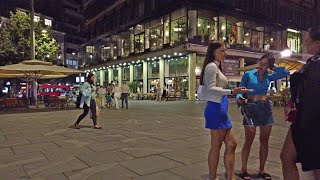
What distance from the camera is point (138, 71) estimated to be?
4000 cm

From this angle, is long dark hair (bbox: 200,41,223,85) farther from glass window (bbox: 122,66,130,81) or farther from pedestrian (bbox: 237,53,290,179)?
glass window (bbox: 122,66,130,81)

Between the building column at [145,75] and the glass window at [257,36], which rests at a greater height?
the glass window at [257,36]

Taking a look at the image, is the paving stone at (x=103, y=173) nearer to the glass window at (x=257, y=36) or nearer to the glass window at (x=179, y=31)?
the glass window at (x=179, y=31)

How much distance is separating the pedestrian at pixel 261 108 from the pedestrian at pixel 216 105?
64 centimetres

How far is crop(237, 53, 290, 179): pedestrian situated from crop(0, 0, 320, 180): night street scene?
16mm

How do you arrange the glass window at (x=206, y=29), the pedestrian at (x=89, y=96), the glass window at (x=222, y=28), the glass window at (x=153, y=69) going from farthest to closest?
the glass window at (x=153, y=69), the glass window at (x=222, y=28), the glass window at (x=206, y=29), the pedestrian at (x=89, y=96)

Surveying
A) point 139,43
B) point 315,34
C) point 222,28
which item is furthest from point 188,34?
point 315,34

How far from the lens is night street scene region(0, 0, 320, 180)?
3.59m

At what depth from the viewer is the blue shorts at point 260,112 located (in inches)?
164

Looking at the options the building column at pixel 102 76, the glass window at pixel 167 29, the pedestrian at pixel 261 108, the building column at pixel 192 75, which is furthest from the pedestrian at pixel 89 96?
the building column at pixel 102 76

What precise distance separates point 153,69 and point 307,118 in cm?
3432

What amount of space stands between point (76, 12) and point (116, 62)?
51.6 meters

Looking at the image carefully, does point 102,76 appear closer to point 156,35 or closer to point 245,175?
point 156,35

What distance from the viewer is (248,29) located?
1368 inches
